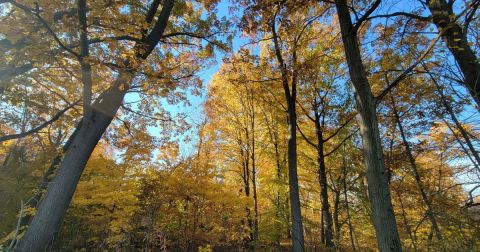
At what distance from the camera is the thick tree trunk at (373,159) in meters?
3.61

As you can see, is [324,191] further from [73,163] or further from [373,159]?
[73,163]

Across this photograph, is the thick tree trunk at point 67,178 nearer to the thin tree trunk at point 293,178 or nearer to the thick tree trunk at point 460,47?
the thin tree trunk at point 293,178

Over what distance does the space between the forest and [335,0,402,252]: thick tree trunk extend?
0.02m

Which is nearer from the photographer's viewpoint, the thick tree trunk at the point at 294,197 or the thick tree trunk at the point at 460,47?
the thick tree trunk at the point at 460,47

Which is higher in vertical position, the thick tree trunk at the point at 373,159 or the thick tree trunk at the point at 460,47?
the thick tree trunk at the point at 460,47

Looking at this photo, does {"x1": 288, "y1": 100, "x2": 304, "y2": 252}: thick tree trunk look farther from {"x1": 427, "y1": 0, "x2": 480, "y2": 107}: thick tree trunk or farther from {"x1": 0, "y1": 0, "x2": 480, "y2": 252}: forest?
{"x1": 427, "y1": 0, "x2": 480, "y2": 107}: thick tree trunk

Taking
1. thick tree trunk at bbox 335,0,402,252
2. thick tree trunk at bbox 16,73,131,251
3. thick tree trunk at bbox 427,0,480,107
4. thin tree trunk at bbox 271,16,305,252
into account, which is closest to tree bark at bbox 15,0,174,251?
thick tree trunk at bbox 16,73,131,251

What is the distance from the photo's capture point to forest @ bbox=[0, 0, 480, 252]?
4.74 metres

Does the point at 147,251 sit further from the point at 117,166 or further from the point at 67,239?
the point at 67,239

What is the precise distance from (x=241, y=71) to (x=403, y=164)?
7818 mm

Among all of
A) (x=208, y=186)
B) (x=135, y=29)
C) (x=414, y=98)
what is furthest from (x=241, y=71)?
(x=414, y=98)

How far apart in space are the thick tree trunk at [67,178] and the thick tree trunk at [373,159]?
184 inches

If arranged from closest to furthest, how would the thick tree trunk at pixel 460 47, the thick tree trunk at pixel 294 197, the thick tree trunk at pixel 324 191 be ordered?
the thick tree trunk at pixel 460 47 < the thick tree trunk at pixel 294 197 < the thick tree trunk at pixel 324 191

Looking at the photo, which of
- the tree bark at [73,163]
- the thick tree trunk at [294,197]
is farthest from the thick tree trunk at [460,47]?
the tree bark at [73,163]
